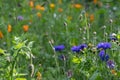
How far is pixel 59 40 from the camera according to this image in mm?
4195

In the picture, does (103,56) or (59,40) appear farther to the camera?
(59,40)

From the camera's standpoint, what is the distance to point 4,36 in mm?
4328

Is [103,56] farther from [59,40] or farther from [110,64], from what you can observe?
[59,40]

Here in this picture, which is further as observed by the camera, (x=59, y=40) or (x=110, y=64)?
(x=59, y=40)

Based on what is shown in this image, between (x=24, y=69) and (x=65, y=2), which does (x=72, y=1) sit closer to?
(x=65, y=2)

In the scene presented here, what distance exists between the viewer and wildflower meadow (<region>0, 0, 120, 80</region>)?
288 centimetres

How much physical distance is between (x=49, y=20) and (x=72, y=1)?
0.98m

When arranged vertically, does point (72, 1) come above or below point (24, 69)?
above

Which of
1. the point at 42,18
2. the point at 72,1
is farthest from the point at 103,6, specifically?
the point at 42,18

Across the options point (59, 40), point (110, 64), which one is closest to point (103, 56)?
point (110, 64)

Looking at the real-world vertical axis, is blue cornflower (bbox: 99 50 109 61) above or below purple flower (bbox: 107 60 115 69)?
above

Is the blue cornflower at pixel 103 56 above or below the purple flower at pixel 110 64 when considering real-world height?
above

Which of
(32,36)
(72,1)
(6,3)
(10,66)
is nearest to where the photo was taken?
(10,66)

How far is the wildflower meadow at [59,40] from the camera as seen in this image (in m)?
2.88
